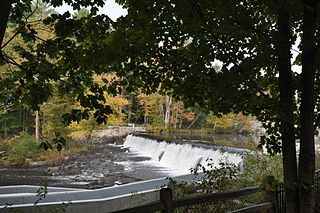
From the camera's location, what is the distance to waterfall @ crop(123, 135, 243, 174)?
15703mm

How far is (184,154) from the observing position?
1856cm

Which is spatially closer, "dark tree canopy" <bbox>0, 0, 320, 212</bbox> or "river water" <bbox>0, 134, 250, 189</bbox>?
"dark tree canopy" <bbox>0, 0, 320, 212</bbox>

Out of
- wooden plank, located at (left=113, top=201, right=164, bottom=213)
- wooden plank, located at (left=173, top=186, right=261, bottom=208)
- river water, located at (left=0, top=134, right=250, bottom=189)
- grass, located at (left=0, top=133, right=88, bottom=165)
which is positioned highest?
wooden plank, located at (left=113, top=201, right=164, bottom=213)

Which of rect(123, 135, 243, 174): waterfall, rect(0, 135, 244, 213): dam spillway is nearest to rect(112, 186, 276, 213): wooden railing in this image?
rect(0, 135, 244, 213): dam spillway

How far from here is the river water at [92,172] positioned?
50.5ft

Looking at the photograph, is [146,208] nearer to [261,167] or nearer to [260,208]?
[260,208]

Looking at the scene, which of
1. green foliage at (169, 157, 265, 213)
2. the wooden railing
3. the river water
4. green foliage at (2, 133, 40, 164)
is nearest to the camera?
the wooden railing

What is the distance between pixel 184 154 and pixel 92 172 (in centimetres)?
508

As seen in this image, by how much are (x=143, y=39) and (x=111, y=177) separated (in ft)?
43.7

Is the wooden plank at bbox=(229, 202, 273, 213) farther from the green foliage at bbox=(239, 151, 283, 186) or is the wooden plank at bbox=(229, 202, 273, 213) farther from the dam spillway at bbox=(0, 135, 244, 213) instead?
the dam spillway at bbox=(0, 135, 244, 213)

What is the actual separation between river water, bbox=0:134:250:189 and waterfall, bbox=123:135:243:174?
542 mm

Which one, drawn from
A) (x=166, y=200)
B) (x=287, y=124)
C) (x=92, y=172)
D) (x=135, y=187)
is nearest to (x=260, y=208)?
(x=287, y=124)

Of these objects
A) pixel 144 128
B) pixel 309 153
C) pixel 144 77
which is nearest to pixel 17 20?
pixel 144 77

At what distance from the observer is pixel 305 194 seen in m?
3.52
